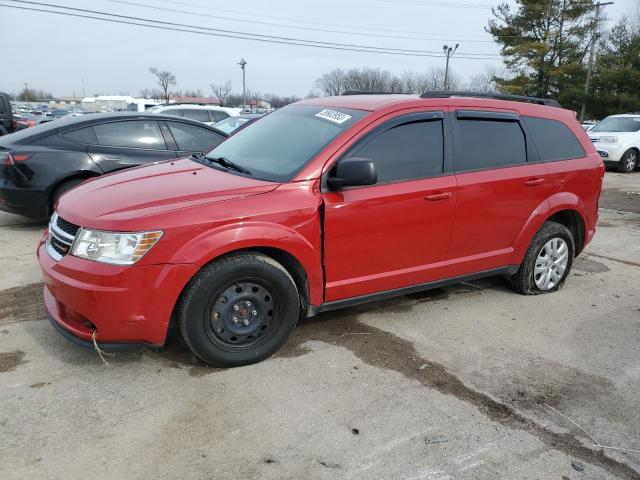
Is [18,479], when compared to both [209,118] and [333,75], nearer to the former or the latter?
[209,118]

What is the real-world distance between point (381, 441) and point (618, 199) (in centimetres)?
1013

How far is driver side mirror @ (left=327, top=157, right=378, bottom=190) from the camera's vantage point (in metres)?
3.23

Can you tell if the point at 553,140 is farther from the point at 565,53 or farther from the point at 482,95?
the point at 565,53

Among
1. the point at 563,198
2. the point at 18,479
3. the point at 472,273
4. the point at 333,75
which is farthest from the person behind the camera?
the point at 333,75

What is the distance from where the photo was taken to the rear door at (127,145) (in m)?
6.36

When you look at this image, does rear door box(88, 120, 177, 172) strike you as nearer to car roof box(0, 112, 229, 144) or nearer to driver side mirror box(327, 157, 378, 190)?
car roof box(0, 112, 229, 144)

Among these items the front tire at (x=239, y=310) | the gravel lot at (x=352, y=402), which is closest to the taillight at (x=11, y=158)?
A: the gravel lot at (x=352, y=402)

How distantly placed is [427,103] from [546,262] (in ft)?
6.55

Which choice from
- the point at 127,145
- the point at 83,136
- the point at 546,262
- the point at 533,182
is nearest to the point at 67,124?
the point at 83,136

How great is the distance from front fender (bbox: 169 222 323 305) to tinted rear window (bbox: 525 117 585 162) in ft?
7.96

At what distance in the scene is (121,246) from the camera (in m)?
2.87

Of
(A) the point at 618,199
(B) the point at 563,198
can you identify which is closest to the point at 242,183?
(B) the point at 563,198

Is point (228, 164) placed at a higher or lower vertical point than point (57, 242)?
higher

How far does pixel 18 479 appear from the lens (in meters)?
2.27
